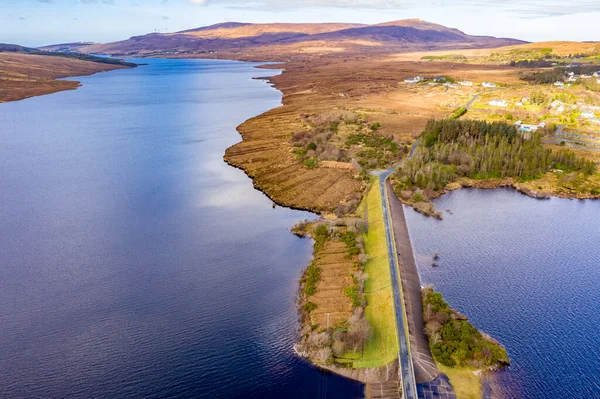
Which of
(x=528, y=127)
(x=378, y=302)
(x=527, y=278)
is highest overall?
(x=528, y=127)

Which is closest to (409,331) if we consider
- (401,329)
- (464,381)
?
(401,329)

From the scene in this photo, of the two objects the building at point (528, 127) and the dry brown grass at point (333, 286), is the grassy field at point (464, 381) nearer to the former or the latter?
the dry brown grass at point (333, 286)

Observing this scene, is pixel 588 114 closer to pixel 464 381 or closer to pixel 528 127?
pixel 528 127

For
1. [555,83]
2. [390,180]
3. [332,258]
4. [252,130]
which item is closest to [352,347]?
[332,258]

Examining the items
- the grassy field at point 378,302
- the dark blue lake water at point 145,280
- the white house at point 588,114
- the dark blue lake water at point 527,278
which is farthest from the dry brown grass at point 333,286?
the white house at point 588,114

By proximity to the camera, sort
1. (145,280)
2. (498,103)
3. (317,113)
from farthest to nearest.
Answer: (498,103), (317,113), (145,280)

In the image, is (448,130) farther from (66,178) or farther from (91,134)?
(91,134)
